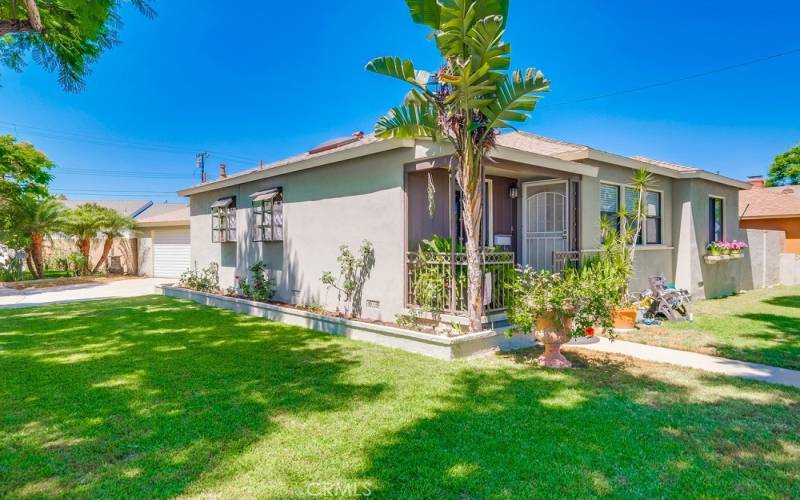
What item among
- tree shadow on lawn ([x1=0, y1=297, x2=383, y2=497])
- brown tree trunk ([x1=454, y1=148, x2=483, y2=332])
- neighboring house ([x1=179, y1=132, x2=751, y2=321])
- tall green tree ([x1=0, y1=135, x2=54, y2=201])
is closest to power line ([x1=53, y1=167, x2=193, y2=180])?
tall green tree ([x1=0, y1=135, x2=54, y2=201])

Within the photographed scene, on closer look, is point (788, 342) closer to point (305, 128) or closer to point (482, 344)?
point (482, 344)

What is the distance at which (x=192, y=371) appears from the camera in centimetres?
559

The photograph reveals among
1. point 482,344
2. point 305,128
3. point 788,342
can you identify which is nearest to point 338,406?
point 482,344

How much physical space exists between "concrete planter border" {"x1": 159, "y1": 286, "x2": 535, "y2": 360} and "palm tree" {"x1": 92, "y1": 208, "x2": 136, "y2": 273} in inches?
648

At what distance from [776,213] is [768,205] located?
1107 millimetres

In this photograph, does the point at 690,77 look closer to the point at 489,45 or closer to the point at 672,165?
the point at 672,165

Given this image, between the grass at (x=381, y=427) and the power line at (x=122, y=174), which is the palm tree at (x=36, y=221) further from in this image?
the power line at (x=122, y=174)

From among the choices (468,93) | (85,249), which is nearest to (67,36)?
(468,93)

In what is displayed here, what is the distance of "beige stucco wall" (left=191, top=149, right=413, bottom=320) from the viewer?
7.89 meters

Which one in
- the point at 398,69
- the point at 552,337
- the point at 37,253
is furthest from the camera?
the point at 37,253

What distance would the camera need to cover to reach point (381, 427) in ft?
12.6

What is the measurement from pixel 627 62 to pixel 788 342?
1332 cm

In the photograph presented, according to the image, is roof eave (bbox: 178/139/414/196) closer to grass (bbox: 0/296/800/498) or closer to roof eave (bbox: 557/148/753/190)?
grass (bbox: 0/296/800/498)

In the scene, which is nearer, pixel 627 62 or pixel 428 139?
pixel 428 139
